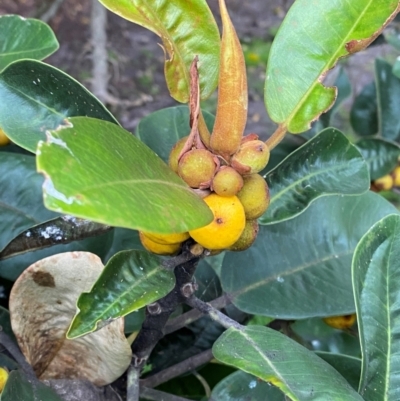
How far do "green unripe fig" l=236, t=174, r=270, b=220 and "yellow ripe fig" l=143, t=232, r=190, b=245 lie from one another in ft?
0.20

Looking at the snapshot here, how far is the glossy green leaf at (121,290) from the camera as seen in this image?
46 cm

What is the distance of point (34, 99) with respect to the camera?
61cm

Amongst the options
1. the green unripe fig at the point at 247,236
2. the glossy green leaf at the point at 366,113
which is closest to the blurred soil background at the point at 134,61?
the glossy green leaf at the point at 366,113

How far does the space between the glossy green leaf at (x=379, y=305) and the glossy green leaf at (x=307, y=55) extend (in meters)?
0.15

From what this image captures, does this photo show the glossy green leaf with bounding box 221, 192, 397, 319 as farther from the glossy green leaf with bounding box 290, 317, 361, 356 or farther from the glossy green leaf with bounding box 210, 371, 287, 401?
the glossy green leaf with bounding box 290, 317, 361, 356

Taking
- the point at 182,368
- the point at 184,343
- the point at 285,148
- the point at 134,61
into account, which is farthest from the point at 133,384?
the point at 134,61

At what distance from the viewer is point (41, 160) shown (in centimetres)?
33

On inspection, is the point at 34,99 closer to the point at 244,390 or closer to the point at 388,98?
the point at 244,390

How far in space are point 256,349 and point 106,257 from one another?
1.18 feet

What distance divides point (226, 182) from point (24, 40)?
0.48 metres

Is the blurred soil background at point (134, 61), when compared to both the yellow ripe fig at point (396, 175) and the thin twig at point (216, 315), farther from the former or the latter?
the thin twig at point (216, 315)

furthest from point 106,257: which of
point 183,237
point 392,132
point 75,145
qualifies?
point 392,132

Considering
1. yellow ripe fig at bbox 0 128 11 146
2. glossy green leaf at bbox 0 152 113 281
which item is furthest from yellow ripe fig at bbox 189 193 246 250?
yellow ripe fig at bbox 0 128 11 146

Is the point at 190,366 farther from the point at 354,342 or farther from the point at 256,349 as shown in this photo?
the point at 354,342
